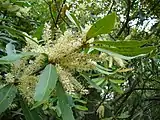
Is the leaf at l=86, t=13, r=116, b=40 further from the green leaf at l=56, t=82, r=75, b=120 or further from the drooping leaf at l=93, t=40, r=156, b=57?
the green leaf at l=56, t=82, r=75, b=120

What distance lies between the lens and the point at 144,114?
10.9 ft

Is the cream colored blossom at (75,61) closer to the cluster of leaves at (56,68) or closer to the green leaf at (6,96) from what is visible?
the cluster of leaves at (56,68)

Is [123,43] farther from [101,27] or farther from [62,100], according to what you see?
[62,100]

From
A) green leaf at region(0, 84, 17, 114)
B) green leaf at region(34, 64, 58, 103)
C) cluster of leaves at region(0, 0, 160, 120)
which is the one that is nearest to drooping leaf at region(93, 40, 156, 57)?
cluster of leaves at region(0, 0, 160, 120)

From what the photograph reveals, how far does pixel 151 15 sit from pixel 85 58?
2.80 metres

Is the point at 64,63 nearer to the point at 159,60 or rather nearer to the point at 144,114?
the point at 159,60

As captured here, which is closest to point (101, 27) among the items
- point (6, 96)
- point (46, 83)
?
point (46, 83)

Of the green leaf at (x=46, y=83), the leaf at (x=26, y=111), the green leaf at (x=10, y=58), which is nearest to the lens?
the green leaf at (x=46, y=83)

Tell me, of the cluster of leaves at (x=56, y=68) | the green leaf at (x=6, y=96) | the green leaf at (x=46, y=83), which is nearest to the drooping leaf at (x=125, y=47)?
the cluster of leaves at (x=56, y=68)

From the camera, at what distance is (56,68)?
1079mm

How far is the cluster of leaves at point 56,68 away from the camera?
1097 mm

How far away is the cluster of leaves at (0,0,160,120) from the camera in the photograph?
110 centimetres

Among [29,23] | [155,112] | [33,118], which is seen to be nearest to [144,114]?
[155,112]

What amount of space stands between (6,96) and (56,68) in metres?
0.20
